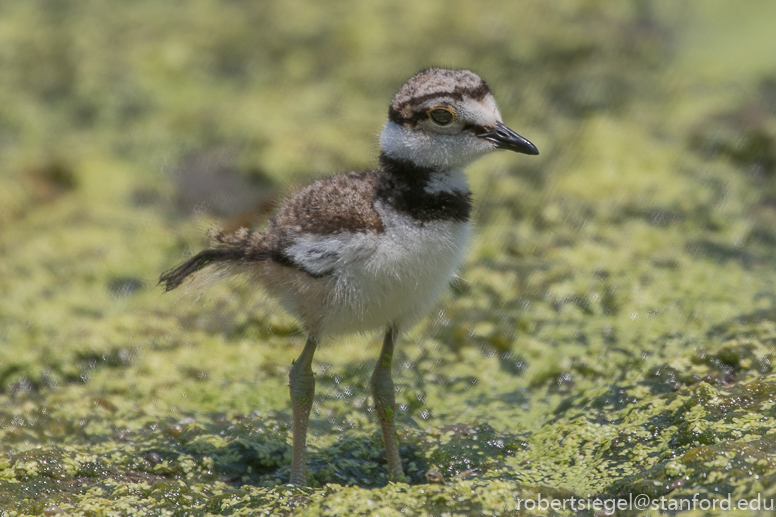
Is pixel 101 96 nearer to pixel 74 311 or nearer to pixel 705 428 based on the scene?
pixel 74 311

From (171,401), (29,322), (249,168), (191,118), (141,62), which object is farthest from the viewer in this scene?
(141,62)

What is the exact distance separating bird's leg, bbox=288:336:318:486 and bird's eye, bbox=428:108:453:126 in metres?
0.98

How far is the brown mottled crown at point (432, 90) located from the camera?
294 cm

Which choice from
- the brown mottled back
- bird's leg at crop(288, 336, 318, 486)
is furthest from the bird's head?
bird's leg at crop(288, 336, 318, 486)

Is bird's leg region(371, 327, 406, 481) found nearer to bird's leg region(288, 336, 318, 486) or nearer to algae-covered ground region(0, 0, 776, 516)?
algae-covered ground region(0, 0, 776, 516)

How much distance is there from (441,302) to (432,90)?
1829 mm

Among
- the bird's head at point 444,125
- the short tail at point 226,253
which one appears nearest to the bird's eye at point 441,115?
the bird's head at point 444,125

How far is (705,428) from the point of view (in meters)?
2.92

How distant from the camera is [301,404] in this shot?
311 cm

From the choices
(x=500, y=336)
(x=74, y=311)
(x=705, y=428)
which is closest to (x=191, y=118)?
(x=74, y=311)

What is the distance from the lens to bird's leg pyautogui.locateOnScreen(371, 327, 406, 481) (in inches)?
124

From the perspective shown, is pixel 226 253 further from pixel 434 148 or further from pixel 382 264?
pixel 434 148

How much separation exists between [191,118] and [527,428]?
14.6 ft

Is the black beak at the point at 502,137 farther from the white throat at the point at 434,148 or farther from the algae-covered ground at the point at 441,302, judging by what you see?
the algae-covered ground at the point at 441,302
